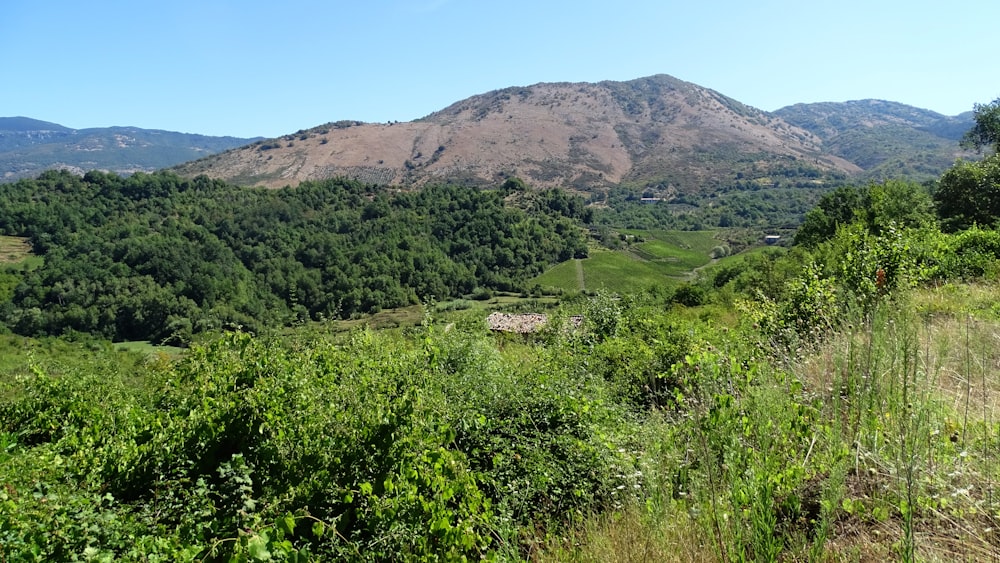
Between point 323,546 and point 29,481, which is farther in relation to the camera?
point 29,481

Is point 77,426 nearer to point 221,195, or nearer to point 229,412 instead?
point 229,412

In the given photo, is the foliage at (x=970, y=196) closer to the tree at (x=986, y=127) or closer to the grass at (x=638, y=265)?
the tree at (x=986, y=127)

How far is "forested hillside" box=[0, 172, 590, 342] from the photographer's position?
7569 cm

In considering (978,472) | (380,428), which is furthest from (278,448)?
(978,472)

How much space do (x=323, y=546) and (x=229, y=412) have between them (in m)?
2.08

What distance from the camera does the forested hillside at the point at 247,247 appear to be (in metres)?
75.7

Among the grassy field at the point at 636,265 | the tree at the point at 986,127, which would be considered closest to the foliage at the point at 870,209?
the tree at the point at 986,127

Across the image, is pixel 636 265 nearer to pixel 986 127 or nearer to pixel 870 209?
pixel 986 127

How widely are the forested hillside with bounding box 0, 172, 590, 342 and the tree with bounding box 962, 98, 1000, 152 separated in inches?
2594

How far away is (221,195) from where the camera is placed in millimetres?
118062

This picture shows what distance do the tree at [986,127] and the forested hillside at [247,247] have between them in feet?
216

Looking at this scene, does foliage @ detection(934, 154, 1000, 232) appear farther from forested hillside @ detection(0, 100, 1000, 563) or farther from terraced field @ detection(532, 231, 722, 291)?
terraced field @ detection(532, 231, 722, 291)

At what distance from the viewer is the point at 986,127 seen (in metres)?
40.8

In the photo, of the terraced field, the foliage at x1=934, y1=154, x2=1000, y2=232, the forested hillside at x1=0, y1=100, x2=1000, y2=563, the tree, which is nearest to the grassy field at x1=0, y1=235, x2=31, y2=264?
the terraced field
